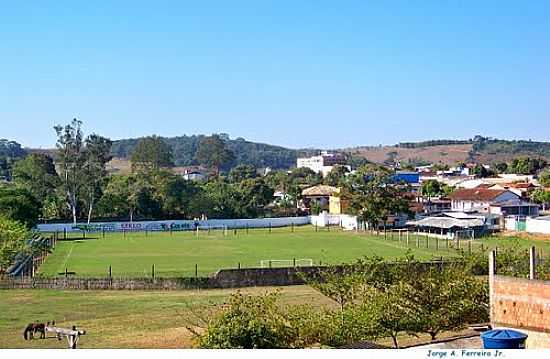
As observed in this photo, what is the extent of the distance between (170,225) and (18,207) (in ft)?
57.4

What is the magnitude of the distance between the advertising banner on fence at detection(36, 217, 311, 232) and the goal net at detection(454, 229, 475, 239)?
19.8 meters

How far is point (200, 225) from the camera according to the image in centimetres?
7012

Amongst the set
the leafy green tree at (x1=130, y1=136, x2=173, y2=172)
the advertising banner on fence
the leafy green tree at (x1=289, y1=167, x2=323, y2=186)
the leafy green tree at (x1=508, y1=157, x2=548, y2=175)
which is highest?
the leafy green tree at (x1=130, y1=136, x2=173, y2=172)

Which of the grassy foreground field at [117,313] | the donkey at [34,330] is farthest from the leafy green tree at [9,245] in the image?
the donkey at [34,330]

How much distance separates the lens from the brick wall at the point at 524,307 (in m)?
15.9

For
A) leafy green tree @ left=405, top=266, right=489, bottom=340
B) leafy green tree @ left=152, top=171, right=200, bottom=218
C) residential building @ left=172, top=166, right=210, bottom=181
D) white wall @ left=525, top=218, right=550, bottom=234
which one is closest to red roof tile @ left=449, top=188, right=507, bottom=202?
white wall @ left=525, top=218, right=550, bottom=234

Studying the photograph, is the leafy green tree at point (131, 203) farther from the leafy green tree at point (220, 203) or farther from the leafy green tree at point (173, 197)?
the leafy green tree at point (220, 203)

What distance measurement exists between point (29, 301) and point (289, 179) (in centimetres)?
8726

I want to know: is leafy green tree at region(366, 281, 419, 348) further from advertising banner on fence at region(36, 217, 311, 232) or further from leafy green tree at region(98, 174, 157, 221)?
leafy green tree at region(98, 174, 157, 221)

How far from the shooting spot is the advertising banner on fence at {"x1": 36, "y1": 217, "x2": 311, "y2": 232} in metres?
66.4

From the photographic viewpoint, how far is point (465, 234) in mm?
54531

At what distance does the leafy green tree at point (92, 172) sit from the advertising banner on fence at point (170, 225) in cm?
691

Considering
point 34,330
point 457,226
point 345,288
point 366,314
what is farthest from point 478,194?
point 366,314

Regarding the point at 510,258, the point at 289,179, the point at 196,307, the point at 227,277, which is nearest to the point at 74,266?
the point at 227,277
